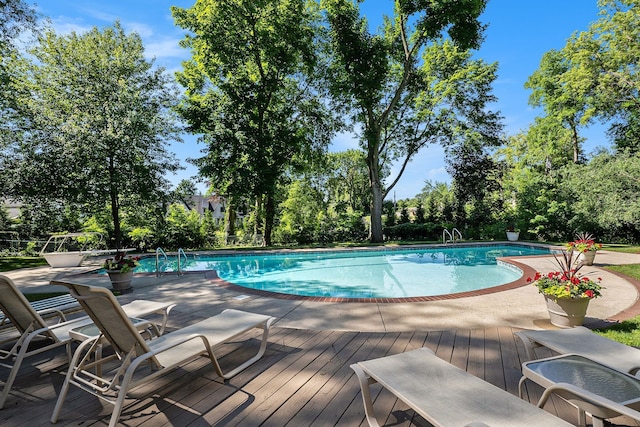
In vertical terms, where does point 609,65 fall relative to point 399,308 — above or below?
above

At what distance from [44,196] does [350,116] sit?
1562 centimetres

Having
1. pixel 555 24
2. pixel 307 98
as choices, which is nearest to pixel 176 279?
pixel 307 98

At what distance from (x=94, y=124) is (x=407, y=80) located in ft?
51.9

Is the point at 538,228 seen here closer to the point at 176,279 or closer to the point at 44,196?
the point at 176,279

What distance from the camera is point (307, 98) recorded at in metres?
19.0

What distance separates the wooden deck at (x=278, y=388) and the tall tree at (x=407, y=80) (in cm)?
1467

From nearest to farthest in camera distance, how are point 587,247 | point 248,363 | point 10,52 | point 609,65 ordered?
point 248,363
point 587,247
point 10,52
point 609,65

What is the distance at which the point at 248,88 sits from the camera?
56.1 ft

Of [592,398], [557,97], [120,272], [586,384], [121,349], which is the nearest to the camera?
[592,398]

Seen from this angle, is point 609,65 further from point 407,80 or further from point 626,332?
point 626,332

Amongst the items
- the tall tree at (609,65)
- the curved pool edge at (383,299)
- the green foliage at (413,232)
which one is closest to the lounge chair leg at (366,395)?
the curved pool edge at (383,299)

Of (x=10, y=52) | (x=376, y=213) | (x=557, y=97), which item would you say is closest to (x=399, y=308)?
(x=376, y=213)

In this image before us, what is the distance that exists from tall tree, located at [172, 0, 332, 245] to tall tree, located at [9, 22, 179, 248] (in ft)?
7.92

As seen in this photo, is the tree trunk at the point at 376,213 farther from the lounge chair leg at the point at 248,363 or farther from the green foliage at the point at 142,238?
the lounge chair leg at the point at 248,363
